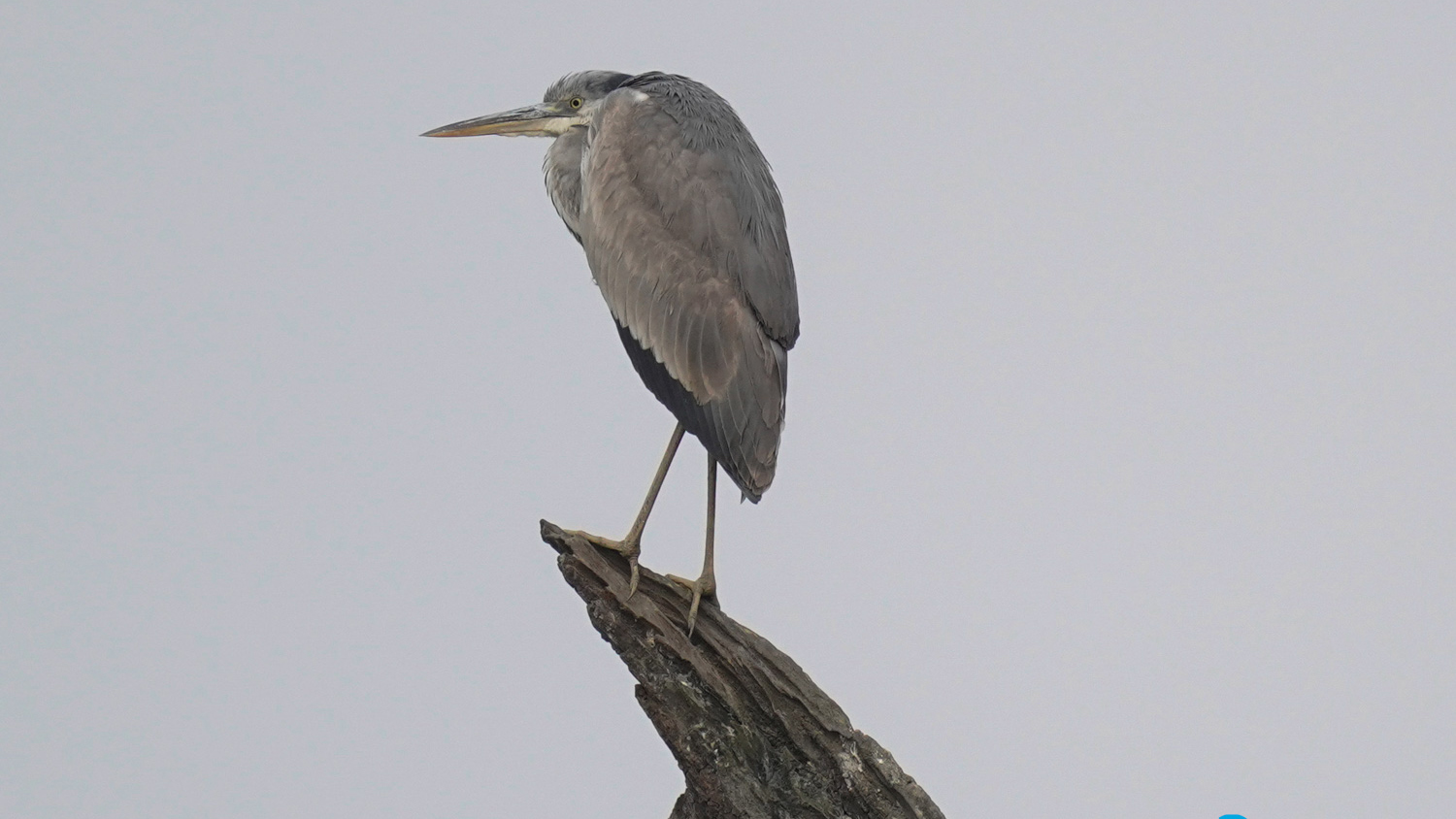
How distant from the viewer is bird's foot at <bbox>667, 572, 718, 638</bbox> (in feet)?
12.8

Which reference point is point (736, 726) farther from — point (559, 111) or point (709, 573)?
point (559, 111)

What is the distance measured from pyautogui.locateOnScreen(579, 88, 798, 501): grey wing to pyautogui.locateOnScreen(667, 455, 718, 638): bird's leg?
253mm

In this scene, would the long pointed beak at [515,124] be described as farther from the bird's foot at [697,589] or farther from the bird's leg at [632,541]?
the bird's foot at [697,589]

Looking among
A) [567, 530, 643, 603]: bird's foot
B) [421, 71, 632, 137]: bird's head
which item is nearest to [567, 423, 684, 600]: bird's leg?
[567, 530, 643, 603]: bird's foot

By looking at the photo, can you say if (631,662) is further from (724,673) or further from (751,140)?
(751,140)

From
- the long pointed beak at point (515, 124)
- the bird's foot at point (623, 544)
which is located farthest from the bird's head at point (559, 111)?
the bird's foot at point (623, 544)

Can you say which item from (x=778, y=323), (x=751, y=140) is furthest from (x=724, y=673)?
(x=751, y=140)

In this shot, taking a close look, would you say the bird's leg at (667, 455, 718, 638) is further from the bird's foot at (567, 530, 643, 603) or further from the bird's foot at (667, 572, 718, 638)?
the bird's foot at (567, 530, 643, 603)

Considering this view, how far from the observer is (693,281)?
3.90 meters

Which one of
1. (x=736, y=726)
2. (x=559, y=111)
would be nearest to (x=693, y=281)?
(x=559, y=111)

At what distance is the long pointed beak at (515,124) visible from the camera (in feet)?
14.6

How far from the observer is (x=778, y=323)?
13.2ft

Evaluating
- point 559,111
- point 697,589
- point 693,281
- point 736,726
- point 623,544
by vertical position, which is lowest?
point 736,726

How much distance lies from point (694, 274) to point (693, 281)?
0.09ft
